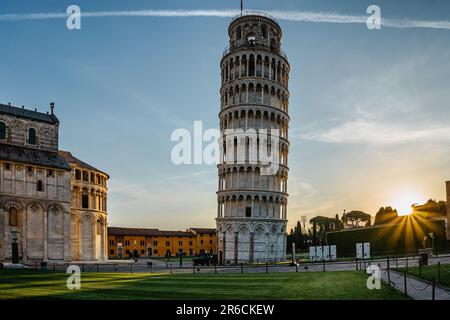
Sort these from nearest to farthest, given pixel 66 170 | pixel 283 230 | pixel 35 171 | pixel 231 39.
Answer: pixel 35 171 < pixel 66 170 < pixel 283 230 < pixel 231 39

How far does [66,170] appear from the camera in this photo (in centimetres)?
5775

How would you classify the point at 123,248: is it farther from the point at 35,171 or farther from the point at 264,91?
the point at 264,91

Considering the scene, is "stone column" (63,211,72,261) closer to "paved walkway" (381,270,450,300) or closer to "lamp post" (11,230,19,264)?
"lamp post" (11,230,19,264)

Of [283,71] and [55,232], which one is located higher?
[283,71]

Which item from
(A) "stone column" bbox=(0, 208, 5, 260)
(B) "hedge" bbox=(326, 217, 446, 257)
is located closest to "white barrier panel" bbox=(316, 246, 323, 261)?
(B) "hedge" bbox=(326, 217, 446, 257)

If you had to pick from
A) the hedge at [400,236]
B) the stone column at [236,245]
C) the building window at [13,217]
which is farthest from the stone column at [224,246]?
the building window at [13,217]

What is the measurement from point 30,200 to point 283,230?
35.6 meters

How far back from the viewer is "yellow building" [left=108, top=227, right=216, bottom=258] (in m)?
107

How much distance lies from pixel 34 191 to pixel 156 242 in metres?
63.0

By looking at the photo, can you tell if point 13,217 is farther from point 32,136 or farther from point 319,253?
point 319,253

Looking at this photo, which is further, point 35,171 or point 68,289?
point 35,171

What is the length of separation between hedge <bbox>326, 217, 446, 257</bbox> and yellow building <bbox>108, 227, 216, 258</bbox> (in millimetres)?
53865

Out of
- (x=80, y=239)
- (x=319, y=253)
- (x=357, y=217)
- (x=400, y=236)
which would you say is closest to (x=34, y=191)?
(x=80, y=239)
